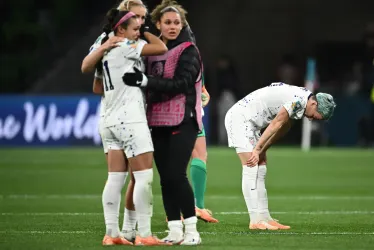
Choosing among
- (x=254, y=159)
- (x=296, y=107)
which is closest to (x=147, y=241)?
(x=254, y=159)

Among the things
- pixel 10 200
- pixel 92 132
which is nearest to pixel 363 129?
pixel 92 132

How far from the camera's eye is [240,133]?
10.3 m

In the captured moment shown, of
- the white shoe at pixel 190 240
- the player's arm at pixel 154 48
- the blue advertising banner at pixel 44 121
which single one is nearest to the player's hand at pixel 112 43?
the player's arm at pixel 154 48

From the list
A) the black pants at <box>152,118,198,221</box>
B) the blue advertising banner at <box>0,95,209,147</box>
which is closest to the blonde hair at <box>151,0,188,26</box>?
the black pants at <box>152,118,198,221</box>

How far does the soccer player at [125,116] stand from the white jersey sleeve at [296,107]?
190 cm

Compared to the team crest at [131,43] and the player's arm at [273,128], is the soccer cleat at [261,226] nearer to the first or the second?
the player's arm at [273,128]

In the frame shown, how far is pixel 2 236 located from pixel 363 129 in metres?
17.3

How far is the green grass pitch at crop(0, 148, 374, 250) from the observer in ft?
29.6

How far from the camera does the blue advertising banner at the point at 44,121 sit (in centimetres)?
2362

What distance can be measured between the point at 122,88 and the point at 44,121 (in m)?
15.7

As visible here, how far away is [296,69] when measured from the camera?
27.0 metres

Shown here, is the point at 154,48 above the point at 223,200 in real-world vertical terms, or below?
above

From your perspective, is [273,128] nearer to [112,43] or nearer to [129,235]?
[129,235]

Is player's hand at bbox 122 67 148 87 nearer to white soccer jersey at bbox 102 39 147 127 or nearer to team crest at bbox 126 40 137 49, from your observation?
white soccer jersey at bbox 102 39 147 127
